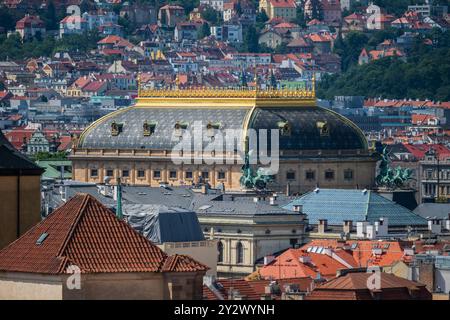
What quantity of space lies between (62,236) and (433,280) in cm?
1712

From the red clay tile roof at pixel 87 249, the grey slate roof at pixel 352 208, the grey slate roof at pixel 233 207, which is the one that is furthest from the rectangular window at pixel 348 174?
the red clay tile roof at pixel 87 249

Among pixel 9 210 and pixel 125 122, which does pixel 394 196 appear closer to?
pixel 125 122

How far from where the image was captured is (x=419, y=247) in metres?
66.2

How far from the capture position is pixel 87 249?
110ft

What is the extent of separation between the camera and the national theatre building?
9431 cm

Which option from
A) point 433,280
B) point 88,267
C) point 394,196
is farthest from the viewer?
point 394,196

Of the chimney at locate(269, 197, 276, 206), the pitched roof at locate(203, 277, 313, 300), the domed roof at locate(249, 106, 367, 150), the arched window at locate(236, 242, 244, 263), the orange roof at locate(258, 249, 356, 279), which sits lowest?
the arched window at locate(236, 242, 244, 263)

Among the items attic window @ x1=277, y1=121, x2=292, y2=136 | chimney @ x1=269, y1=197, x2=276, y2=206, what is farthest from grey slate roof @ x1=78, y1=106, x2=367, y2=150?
chimney @ x1=269, y1=197, x2=276, y2=206

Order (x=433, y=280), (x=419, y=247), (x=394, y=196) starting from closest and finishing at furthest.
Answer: (x=433, y=280)
(x=419, y=247)
(x=394, y=196)

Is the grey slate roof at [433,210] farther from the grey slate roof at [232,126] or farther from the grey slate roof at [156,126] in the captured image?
the grey slate roof at [156,126]

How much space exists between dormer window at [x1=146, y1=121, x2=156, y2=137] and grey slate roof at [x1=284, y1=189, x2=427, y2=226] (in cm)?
1326

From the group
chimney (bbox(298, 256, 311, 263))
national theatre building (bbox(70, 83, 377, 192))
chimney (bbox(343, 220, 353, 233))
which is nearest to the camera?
chimney (bbox(298, 256, 311, 263))

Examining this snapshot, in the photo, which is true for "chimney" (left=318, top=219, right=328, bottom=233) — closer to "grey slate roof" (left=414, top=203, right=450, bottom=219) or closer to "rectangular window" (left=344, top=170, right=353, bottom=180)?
"grey slate roof" (left=414, top=203, right=450, bottom=219)
